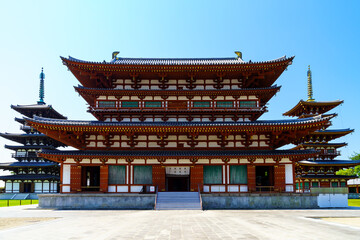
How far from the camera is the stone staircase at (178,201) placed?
2455 cm

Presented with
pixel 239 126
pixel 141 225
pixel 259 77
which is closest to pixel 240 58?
pixel 259 77

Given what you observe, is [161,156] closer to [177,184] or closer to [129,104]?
[177,184]

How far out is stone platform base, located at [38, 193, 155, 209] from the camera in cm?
2591

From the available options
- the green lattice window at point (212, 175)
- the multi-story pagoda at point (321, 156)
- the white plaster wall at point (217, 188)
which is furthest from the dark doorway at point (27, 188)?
the multi-story pagoda at point (321, 156)

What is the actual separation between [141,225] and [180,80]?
61.6ft

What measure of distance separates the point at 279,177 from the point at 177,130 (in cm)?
1095

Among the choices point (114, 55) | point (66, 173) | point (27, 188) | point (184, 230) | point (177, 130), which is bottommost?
point (27, 188)

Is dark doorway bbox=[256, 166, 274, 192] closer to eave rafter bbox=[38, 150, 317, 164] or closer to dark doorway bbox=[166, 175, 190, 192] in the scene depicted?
eave rafter bbox=[38, 150, 317, 164]

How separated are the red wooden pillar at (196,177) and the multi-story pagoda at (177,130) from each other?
0.31 feet

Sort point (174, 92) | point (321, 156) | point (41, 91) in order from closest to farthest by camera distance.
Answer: point (174, 92), point (321, 156), point (41, 91)

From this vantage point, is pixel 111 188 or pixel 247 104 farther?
pixel 247 104

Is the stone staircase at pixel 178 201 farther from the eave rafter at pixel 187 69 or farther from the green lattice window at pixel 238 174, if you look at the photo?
the eave rafter at pixel 187 69

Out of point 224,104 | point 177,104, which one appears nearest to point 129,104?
point 177,104

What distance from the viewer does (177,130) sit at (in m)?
27.2
